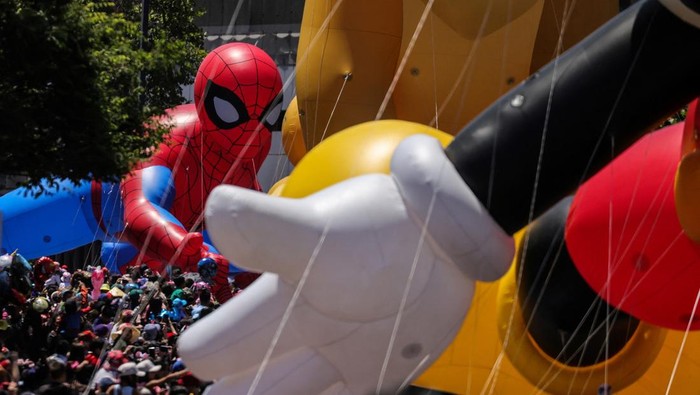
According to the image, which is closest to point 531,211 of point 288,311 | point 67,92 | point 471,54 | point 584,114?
point 584,114

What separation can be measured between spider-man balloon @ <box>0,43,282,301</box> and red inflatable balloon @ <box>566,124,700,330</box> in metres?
8.58

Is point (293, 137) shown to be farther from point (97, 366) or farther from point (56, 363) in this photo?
point (56, 363)

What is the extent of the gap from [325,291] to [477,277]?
2.24 feet

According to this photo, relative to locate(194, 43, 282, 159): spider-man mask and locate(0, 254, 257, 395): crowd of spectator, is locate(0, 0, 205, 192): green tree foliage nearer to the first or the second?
locate(0, 254, 257, 395): crowd of spectator

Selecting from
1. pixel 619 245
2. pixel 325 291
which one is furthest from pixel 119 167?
pixel 619 245

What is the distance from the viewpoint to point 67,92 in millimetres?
7184

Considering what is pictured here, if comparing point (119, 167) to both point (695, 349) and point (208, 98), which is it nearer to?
point (695, 349)

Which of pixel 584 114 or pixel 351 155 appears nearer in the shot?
pixel 584 114

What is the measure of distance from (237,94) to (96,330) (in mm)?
5917

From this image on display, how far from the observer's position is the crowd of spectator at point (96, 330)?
732 cm

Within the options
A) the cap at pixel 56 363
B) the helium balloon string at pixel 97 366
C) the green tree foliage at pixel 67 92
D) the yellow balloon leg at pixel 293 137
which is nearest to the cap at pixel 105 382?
the helium balloon string at pixel 97 366

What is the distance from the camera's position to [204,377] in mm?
5270

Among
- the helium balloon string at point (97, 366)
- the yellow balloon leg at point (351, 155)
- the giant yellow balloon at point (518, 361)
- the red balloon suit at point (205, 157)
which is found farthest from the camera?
the red balloon suit at point (205, 157)

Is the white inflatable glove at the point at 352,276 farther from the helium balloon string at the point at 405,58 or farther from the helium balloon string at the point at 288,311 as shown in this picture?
the helium balloon string at the point at 405,58
